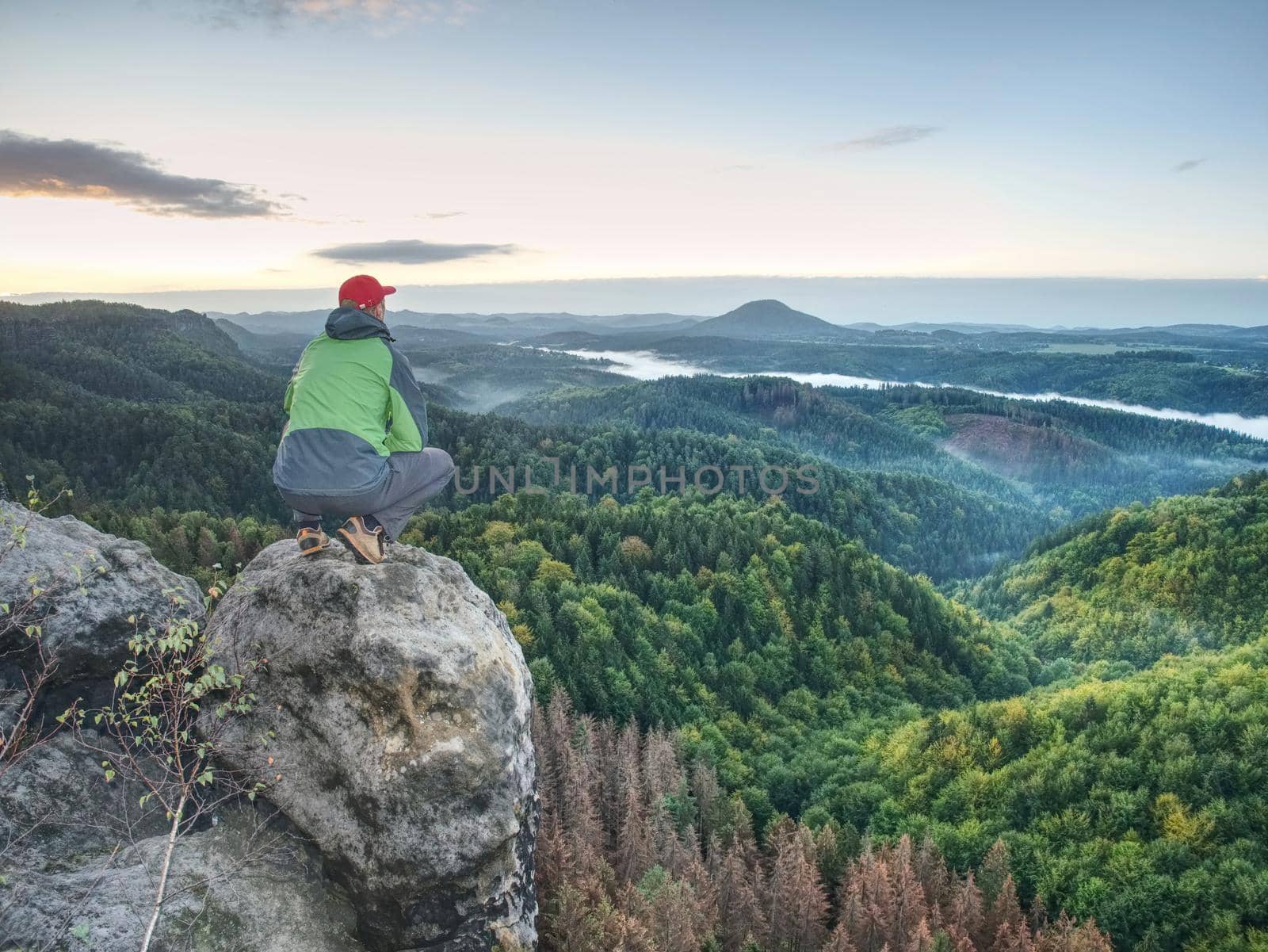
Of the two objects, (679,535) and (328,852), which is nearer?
(328,852)

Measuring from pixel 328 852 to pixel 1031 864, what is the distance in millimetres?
51213

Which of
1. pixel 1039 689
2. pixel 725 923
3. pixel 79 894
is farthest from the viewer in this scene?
pixel 1039 689

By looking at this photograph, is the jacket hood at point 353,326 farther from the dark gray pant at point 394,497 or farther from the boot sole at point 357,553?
the boot sole at point 357,553

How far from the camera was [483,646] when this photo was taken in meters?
15.6

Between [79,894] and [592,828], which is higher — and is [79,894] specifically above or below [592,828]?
above

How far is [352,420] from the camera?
13.7 m

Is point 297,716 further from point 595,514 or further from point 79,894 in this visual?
point 595,514

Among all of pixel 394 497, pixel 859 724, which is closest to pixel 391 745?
pixel 394 497

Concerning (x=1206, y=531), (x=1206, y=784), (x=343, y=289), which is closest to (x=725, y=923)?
(x=343, y=289)

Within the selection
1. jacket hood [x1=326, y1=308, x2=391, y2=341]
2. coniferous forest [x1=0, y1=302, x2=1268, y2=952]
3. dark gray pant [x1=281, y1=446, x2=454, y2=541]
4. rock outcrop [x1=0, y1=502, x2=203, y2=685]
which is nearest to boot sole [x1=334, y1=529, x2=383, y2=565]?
dark gray pant [x1=281, y1=446, x2=454, y2=541]

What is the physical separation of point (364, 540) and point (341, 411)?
9.65ft

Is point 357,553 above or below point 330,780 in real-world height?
above

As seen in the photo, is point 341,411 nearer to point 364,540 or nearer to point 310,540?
point 364,540

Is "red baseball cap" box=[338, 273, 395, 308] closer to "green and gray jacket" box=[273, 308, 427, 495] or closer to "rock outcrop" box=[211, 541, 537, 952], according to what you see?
"green and gray jacket" box=[273, 308, 427, 495]
